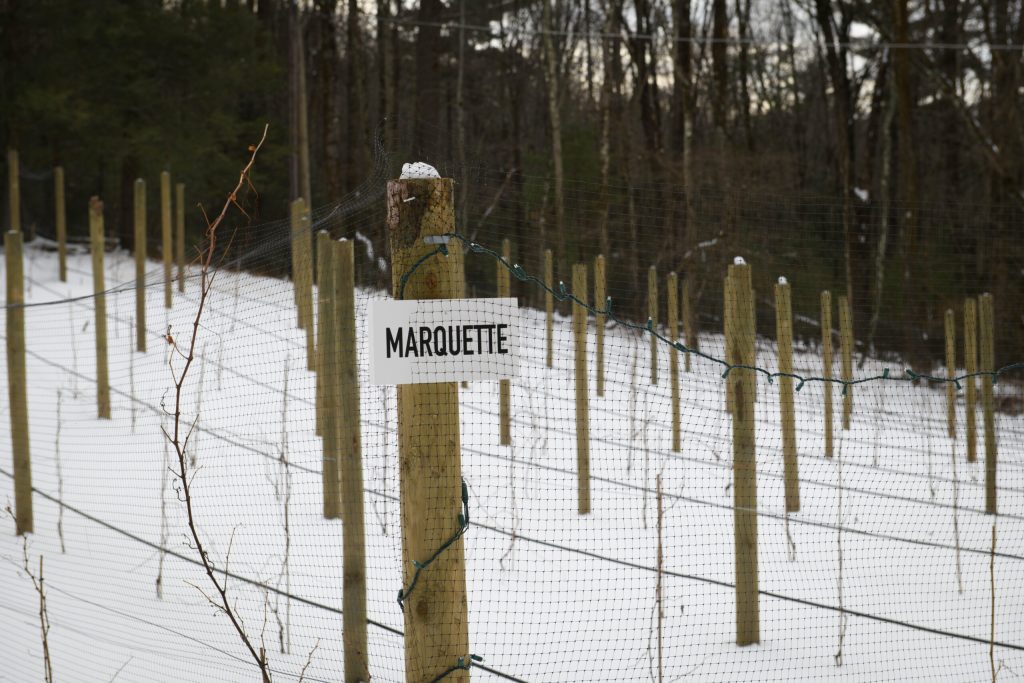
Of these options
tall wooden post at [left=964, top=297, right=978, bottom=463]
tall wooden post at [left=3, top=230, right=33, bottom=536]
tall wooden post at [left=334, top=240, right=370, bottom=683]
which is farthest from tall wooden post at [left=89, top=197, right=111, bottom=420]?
tall wooden post at [left=964, top=297, right=978, bottom=463]

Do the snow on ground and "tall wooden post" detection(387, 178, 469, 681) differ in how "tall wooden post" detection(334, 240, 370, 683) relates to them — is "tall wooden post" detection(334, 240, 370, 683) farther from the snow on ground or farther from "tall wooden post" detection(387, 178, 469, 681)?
"tall wooden post" detection(387, 178, 469, 681)

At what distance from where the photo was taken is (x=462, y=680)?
99.3 inches

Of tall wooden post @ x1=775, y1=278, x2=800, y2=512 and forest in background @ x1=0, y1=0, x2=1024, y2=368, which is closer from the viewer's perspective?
tall wooden post @ x1=775, y1=278, x2=800, y2=512

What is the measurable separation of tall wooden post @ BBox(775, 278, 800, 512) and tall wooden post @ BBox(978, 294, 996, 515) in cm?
123

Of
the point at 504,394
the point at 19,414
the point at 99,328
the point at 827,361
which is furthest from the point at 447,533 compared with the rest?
the point at 827,361

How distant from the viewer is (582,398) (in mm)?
6020

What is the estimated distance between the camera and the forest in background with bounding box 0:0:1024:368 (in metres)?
11.6

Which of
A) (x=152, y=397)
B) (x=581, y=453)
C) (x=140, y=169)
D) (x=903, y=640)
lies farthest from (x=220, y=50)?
(x=903, y=640)

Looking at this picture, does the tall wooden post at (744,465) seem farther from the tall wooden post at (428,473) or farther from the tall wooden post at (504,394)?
the tall wooden post at (504,394)

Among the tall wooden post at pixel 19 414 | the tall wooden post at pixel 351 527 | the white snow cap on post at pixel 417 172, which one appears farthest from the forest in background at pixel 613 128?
the white snow cap on post at pixel 417 172

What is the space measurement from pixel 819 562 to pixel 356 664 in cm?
324

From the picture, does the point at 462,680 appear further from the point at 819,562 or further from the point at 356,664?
the point at 819,562

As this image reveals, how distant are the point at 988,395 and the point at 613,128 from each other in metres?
13.7

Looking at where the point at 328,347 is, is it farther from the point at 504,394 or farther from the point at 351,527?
the point at 504,394
